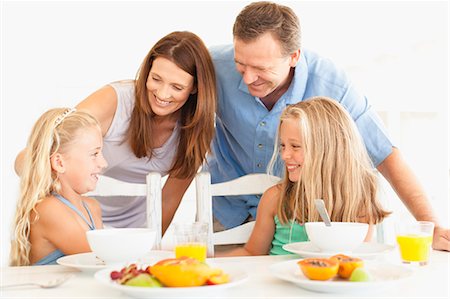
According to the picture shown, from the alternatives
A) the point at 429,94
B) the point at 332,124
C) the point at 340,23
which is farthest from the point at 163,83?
the point at 429,94

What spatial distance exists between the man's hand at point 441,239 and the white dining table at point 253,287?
0.24 m

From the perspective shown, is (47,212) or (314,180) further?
(314,180)

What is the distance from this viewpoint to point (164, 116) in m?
2.31

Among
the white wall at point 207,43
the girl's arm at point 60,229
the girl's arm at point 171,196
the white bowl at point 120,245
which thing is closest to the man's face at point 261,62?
the girl's arm at point 171,196

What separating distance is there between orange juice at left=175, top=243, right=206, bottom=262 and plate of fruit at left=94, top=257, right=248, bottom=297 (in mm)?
220

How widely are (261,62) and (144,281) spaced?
1103mm

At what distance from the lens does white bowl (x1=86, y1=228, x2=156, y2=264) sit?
1345 mm

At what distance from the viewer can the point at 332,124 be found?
204 centimetres

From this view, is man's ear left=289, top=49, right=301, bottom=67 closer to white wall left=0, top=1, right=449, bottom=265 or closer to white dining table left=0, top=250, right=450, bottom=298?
white dining table left=0, top=250, right=450, bottom=298

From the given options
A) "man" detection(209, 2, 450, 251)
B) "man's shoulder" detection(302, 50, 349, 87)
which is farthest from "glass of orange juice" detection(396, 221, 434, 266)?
"man's shoulder" detection(302, 50, 349, 87)

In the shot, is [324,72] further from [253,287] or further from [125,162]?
[253,287]

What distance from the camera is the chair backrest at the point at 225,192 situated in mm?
1879

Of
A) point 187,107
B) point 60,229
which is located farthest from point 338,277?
point 187,107

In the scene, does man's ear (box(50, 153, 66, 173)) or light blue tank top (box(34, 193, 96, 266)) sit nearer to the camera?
light blue tank top (box(34, 193, 96, 266))
